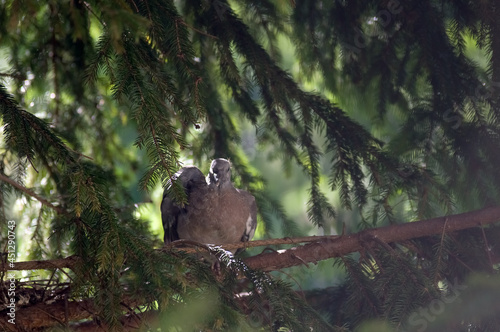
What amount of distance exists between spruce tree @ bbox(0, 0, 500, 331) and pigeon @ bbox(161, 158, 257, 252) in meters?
0.19

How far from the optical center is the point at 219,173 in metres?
3.86

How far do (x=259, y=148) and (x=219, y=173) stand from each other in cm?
66

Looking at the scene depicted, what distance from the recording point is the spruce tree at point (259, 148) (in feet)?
7.30

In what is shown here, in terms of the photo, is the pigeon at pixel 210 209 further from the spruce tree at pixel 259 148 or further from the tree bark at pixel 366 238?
the tree bark at pixel 366 238

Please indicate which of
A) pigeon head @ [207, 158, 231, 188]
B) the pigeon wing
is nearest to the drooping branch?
pigeon head @ [207, 158, 231, 188]

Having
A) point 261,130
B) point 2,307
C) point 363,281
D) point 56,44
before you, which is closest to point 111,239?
point 2,307

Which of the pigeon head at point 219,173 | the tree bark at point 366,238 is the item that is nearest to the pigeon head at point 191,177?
the pigeon head at point 219,173

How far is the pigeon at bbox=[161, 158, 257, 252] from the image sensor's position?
402 cm

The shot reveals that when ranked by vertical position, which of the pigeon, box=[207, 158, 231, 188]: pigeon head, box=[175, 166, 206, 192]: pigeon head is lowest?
the pigeon

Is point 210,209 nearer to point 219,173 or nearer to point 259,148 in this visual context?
point 219,173

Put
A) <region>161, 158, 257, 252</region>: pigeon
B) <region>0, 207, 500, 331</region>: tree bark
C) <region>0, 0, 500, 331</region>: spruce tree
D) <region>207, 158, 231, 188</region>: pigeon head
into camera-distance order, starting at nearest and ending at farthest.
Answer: <region>0, 0, 500, 331</region>: spruce tree < <region>0, 207, 500, 331</region>: tree bark < <region>207, 158, 231, 188</region>: pigeon head < <region>161, 158, 257, 252</region>: pigeon

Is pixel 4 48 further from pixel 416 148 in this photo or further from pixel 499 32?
pixel 499 32

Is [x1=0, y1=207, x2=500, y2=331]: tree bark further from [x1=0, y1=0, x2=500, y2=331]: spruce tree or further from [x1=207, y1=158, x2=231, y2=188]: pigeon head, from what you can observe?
[x1=207, y1=158, x2=231, y2=188]: pigeon head

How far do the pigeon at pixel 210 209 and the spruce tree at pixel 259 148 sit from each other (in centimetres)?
19
